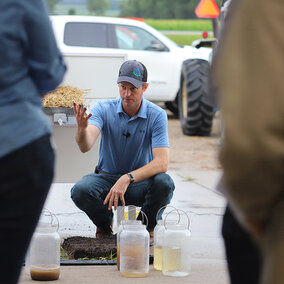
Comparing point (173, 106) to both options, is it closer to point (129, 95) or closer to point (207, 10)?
point (207, 10)

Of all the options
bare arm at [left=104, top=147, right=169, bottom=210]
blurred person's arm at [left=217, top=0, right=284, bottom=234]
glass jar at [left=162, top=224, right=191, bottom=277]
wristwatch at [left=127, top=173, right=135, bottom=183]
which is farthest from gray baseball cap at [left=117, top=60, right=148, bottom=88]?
blurred person's arm at [left=217, top=0, right=284, bottom=234]

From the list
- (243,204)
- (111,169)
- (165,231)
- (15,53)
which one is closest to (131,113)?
(111,169)

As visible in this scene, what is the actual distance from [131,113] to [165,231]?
100cm

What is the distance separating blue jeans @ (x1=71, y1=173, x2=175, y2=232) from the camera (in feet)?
15.6

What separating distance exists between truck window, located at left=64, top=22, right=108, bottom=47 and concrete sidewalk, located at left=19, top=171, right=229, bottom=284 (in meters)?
4.84

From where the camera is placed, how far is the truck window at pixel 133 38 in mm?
13586

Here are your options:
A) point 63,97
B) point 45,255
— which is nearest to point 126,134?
point 63,97

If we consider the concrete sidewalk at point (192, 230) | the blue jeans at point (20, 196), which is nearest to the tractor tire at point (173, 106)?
the concrete sidewalk at point (192, 230)

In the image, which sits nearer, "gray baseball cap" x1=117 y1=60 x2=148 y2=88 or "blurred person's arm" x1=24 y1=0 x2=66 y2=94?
A: "blurred person's arm" x1=24 y1=0 x2=66 y2=94

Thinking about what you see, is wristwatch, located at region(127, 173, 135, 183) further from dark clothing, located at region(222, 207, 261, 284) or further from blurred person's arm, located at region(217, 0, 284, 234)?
blurred person's arm, located at region(217, 0, 284, 234)

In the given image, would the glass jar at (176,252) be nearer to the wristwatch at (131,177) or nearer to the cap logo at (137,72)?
the wristwatch at (131,177)

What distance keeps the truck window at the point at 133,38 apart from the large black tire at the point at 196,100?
1.49m

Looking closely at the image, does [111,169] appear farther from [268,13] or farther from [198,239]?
[268,13]

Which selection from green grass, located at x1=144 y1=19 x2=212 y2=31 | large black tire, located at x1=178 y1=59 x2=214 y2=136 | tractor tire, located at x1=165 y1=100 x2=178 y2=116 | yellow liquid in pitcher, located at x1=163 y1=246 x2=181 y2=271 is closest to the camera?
yellow liquid in pitcher, located at x1=163 y1=246 x2=181 y2=271
